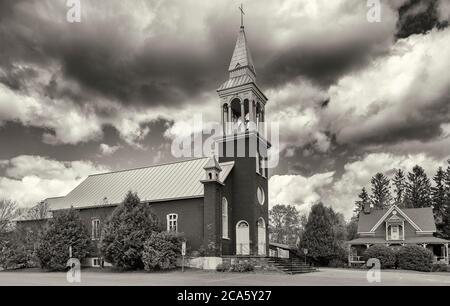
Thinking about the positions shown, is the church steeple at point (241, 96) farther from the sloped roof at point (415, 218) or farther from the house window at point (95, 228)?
the sloped roof at point (415, 218)

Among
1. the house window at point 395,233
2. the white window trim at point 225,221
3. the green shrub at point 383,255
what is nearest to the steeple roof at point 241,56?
the white window trim at point 225,221

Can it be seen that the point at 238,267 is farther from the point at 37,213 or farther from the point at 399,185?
the point at 399,185

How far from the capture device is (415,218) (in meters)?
46.3

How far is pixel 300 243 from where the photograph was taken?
1692 inches

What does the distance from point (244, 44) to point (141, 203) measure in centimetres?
1623

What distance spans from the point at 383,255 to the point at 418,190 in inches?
1698

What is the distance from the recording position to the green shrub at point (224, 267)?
25947 mm

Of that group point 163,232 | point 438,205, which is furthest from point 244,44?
point 438,205

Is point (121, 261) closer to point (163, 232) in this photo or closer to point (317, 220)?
point (163, 232)

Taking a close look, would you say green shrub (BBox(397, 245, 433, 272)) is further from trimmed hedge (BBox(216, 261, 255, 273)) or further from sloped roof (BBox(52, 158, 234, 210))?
sloped roof (BBox(52, 158, 234, 210))

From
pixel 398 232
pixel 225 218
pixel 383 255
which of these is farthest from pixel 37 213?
pixel 398 232

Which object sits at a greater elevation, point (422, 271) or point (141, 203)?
point (141, 203)

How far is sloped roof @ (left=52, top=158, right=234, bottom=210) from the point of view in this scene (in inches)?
1219

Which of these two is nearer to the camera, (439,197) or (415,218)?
(415,218)
